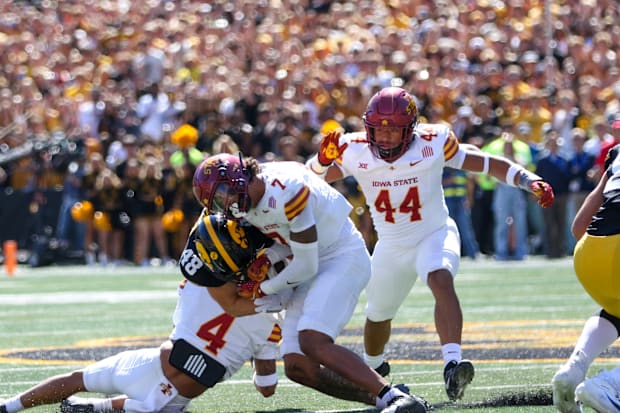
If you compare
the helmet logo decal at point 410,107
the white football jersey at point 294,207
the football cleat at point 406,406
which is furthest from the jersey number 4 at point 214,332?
the helmet logo decal at point 410,107

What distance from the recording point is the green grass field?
284 inches

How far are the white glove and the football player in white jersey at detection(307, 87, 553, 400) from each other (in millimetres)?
1178

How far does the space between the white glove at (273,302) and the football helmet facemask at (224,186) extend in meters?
0.40

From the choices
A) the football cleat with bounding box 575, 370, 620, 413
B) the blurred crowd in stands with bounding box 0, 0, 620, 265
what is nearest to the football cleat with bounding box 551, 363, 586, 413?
the football cleat with bounding box 575, 370, 620, 413

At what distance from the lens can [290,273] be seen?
6.18m

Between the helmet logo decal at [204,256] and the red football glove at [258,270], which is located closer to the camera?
the helmet logo decal at [204,256]

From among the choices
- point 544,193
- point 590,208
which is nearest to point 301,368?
point 590,208

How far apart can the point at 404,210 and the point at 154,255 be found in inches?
465

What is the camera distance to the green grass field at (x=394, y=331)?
23.7 feet

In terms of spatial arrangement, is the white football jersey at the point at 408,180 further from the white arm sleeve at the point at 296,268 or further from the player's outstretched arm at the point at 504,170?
the white arm sleeve at the point at 296,268

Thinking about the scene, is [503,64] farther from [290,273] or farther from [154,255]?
[290,273]

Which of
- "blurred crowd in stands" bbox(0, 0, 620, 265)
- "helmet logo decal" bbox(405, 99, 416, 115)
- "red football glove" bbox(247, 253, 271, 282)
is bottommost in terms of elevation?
"blurred crowd in stands" bbox(0, 0, 620, 265)

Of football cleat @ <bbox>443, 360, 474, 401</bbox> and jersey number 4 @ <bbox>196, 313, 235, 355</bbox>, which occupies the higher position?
jersey number 4 @ <bbox>196, 313, 235, 355</bbox>

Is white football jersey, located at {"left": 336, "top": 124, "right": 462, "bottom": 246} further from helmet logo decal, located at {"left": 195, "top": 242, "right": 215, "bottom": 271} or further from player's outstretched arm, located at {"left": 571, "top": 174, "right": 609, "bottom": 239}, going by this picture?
helmet logo decal, located at {"left": 195, "top": 242, "right": 215, "bottom": 271}
